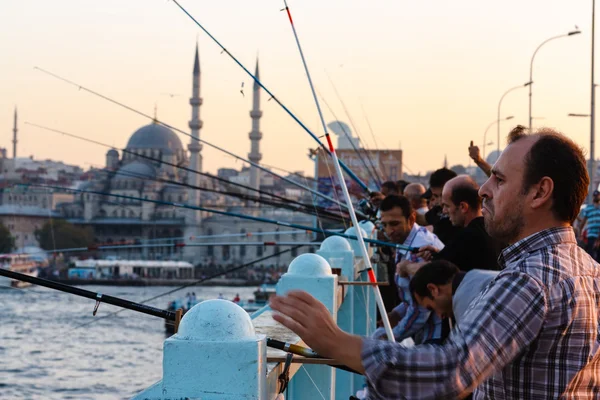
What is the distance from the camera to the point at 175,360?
5.89 feet

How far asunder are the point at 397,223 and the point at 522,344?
11.2 feet

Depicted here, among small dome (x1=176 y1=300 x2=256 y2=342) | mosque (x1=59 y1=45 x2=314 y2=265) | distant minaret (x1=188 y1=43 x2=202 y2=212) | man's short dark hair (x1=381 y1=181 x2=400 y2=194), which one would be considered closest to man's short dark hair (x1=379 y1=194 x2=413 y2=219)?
man's short dark hair (x1=381 y1=181 x2=400 y2=194)

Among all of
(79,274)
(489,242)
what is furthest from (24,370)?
(79,274)

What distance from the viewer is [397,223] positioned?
15.9 feet

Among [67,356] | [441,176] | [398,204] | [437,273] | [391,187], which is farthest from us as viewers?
[67,356]

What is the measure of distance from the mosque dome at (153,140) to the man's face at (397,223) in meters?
86.4

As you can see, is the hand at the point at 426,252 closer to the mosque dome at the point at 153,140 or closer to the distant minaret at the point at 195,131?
the distant minaret at the point at 195,131

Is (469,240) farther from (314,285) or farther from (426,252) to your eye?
(314,285)

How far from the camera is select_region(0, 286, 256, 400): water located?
15.7 metres

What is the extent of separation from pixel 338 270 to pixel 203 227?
268 feet

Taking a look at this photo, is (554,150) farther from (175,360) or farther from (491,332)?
(175,360)

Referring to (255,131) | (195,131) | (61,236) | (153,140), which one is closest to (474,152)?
(61,236)

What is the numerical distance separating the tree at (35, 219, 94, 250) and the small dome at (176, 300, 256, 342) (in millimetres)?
68144

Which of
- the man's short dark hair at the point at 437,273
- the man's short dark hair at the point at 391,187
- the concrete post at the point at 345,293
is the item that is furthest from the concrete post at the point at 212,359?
the man's short dark hair at the point at 391,187
